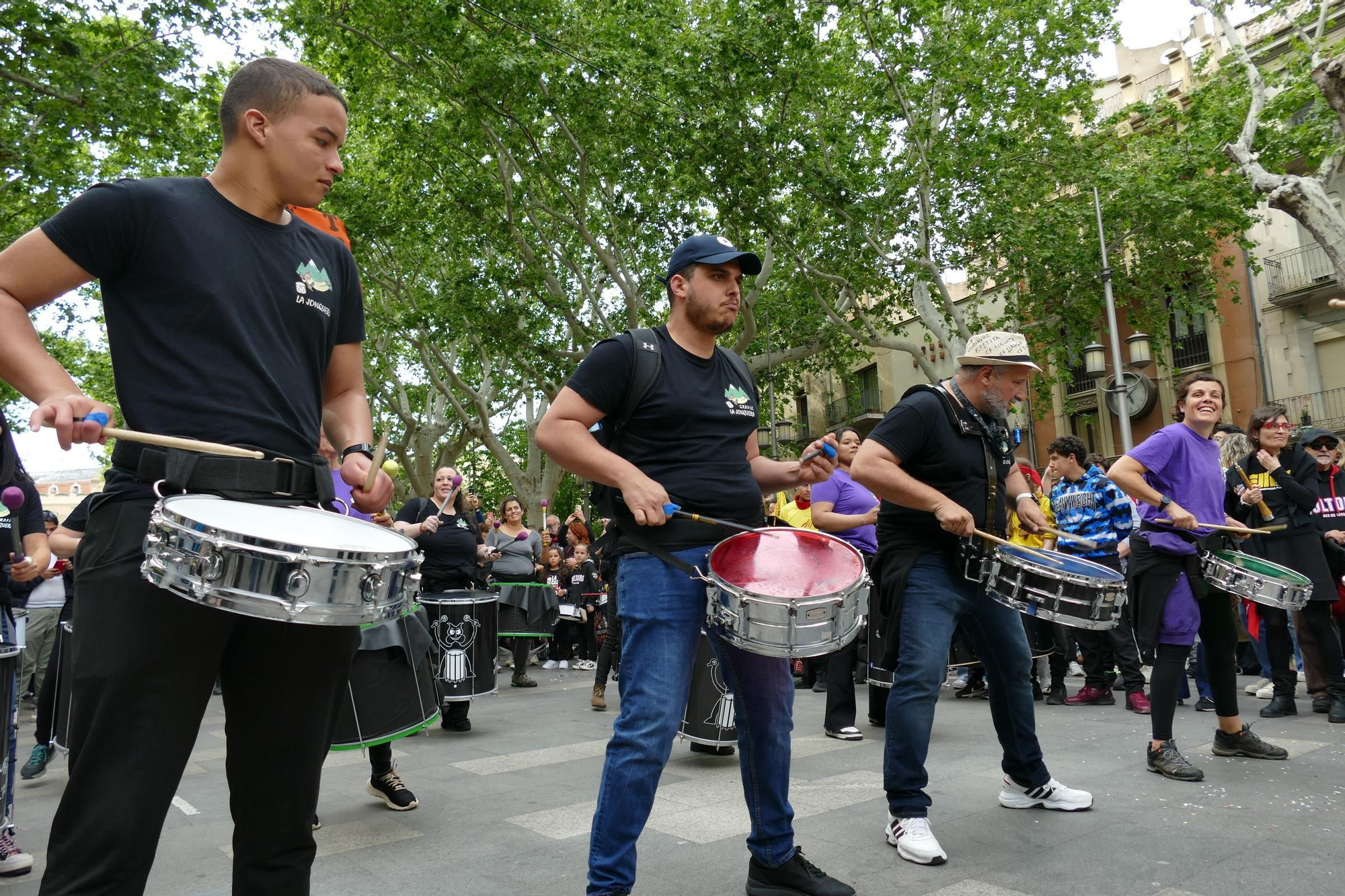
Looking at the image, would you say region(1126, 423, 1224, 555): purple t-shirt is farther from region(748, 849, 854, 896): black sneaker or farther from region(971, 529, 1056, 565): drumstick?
region(748, 849, 854, 896): black sneaker

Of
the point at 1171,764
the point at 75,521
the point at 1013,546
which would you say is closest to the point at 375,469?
the point at 1013,546

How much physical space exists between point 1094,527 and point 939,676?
518cm

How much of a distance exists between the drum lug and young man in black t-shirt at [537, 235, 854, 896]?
1212 mm

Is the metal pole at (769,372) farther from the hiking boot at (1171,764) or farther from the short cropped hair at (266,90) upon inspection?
the short cropped hair at (266,90)

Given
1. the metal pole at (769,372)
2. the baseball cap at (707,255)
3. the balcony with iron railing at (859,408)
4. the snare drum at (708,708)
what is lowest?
the snare drum at (708,708)

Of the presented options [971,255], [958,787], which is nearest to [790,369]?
[971,255]

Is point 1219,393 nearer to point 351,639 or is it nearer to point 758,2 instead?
point 351,639

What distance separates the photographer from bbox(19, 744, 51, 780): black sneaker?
6.46 m

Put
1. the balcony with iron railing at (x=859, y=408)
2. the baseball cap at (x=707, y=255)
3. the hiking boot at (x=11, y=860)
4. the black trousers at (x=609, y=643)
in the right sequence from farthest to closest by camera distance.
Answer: the balcony with iron railing at (x=859, y=408) → the black trousers at (x=609, y=643) → the hiking boot at (x=11, y=860) → the baseball cap at (x=707, y=255)

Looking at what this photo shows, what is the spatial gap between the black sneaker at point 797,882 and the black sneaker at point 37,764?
5.37 meters

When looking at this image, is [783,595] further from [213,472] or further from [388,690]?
[388,690]

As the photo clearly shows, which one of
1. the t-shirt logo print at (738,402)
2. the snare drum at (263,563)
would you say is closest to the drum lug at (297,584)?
the snare drum at (263,563)

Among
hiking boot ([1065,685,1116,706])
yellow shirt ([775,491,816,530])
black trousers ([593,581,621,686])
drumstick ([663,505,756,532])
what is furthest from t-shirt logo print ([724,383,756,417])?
hiking boot ([1065,685,1116,706])

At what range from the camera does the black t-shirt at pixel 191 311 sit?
211cm
